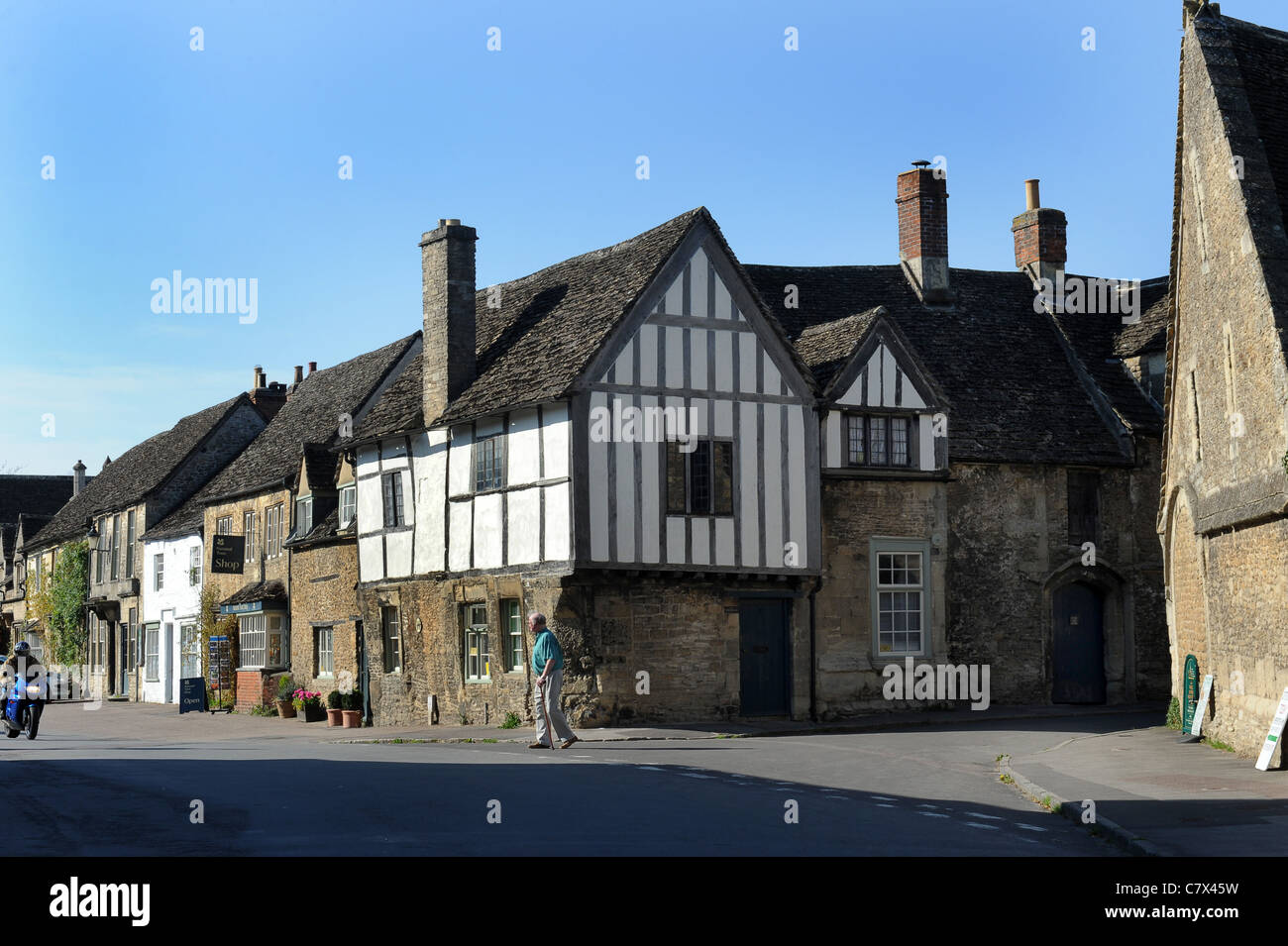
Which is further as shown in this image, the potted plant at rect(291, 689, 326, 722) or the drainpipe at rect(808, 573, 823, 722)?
the potted plant at rect(291, 689, 326, 722)

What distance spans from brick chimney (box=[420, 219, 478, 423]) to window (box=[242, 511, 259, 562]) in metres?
12.5

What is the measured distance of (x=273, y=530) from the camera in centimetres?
3700

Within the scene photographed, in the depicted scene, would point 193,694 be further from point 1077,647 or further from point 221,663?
point 1077,647

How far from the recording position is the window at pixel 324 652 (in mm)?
32812

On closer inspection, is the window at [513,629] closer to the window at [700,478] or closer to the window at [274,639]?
the window at [700,478]

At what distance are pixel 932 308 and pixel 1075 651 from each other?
7.83 meters

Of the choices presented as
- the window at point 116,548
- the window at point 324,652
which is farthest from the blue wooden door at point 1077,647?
the window at point 116,548

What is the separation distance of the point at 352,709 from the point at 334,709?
41 cm

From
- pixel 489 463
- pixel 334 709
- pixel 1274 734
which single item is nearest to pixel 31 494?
pixel 334 709

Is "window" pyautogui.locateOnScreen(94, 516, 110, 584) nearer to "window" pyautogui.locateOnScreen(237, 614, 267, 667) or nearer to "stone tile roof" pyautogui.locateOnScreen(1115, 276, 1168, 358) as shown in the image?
"window" pyautogui.locateOnScreen(237, 614, 267, 667)

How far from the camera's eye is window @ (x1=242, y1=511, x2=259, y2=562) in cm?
3819

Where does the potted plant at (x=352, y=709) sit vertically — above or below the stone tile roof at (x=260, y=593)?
below

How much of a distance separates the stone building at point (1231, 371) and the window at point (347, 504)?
17128mm

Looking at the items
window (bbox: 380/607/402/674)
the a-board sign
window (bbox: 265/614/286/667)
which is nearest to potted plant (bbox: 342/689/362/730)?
window (bbox: 380/607/402/674)
